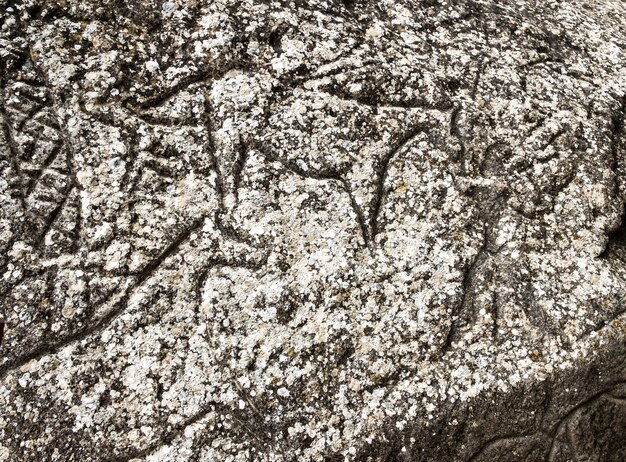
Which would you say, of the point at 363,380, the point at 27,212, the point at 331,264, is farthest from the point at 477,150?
the point at 27,212

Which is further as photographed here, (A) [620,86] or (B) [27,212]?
(A) [620,86]

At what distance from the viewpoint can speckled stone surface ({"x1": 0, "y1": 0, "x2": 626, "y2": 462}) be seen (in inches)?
78.3

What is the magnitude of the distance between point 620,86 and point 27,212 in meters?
2.45

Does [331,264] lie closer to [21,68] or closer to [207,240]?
[207,240]

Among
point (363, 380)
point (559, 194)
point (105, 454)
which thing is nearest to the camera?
point (105, 454)

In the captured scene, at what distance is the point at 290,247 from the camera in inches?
85.7

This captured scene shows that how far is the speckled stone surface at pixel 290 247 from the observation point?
6.52 feet

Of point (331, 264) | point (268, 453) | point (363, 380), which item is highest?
point (331, 264)

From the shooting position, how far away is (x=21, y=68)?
2225 millimetres

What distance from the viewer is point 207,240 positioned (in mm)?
2160

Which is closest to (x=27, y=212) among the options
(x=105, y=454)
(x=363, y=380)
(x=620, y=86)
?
(x=105, y=454)

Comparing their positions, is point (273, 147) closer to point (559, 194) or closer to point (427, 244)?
point (427, 244)

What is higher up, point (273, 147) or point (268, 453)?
point (273, 147)

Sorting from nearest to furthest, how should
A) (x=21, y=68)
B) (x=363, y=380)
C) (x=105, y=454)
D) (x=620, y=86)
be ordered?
1. (x=105, y=454)
2. (x=363, y=380)
3. (x=21, y=68)
4. (x=620, y=86)
